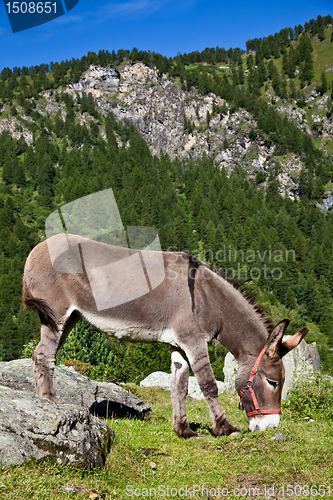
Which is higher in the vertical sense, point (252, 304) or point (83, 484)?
point (252, 304)

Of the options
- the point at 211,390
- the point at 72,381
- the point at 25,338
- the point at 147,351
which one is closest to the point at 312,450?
the point at 211,390

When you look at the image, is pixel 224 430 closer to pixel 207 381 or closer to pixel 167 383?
pixel 207 381

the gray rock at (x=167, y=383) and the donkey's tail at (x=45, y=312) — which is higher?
the donkey's tail at (x=45, y=312)

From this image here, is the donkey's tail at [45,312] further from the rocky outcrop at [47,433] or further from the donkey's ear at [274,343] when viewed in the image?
the donkey's ear at [274,343]

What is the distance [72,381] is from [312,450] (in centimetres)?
583

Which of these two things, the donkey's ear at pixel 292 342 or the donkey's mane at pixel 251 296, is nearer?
the donkey's ear at pixel 292 342

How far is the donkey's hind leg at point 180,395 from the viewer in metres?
6.62

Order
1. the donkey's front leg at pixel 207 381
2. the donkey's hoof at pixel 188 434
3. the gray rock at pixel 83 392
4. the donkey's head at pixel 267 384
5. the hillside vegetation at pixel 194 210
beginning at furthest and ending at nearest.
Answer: the hillside vegetation at pixel 194 210, the gray rock at pixel 83 392, the donkey's hoof at pixel 188 434, the donkey's front leg at pixel 207 381, the donkey's head at pixel 267 384

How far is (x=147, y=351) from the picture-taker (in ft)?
120

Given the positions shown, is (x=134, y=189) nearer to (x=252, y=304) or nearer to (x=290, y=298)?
(x=290, y=298)

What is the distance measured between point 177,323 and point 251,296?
1627 millimetres

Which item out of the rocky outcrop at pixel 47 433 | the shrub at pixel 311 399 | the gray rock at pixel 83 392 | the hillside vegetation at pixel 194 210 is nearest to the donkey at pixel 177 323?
the rocky outcrop at pixel 47 433

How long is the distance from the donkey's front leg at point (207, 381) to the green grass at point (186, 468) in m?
0.27

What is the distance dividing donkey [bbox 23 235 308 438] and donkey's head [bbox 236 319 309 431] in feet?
0.05
